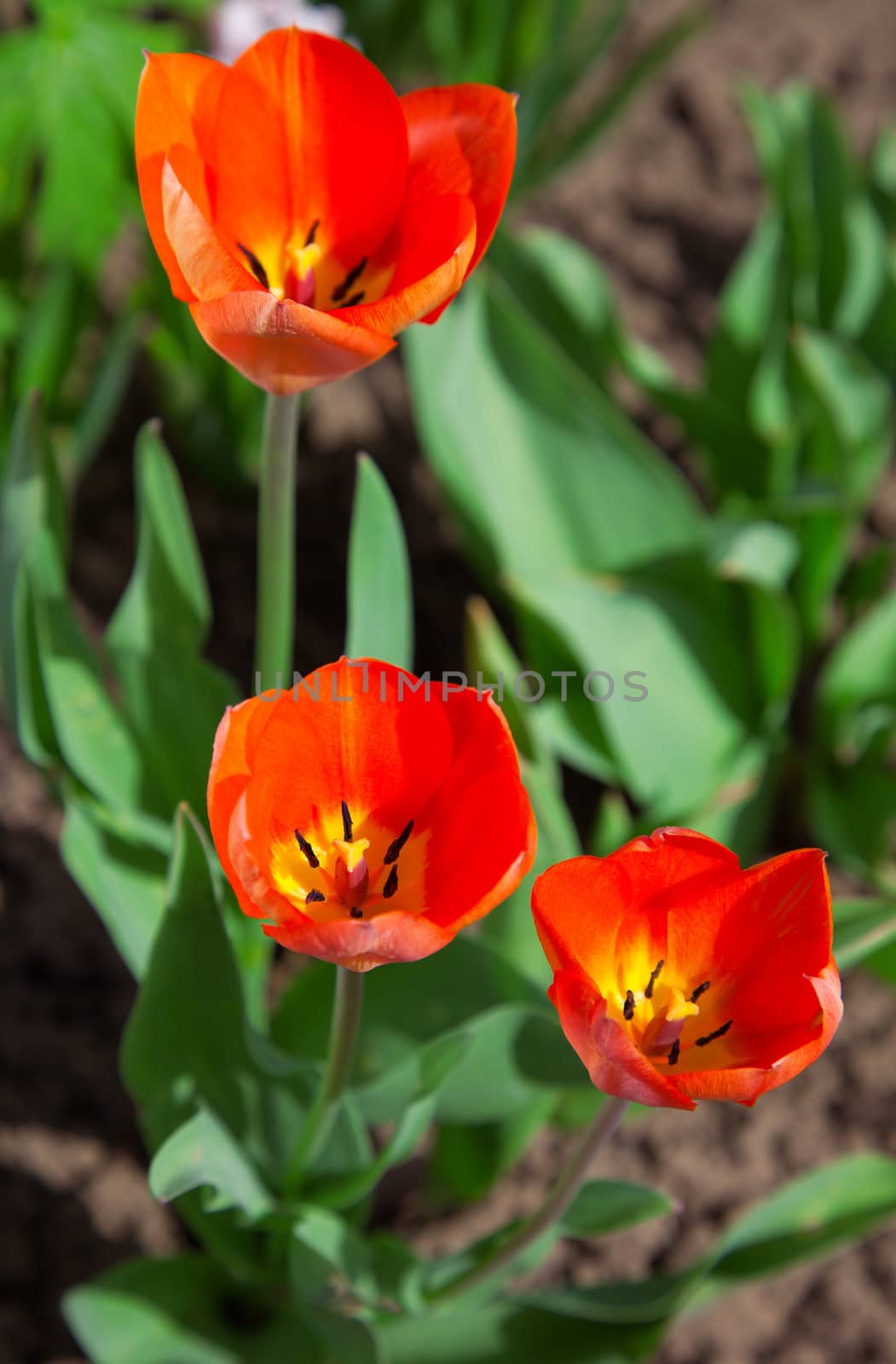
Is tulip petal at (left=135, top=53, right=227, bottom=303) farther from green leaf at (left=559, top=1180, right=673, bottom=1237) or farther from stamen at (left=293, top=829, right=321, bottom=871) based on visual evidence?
green leaf at (left=559, top=1180, right=673, bottom=1237)

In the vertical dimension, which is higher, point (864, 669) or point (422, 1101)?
point (422, 1101)

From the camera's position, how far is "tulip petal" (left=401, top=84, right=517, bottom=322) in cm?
91

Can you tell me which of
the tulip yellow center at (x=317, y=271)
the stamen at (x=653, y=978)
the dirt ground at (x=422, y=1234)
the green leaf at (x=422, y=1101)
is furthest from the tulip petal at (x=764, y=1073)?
the dirt ground at (x=422, y=1234)

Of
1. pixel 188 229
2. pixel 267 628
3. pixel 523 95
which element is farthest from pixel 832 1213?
pixel 523 95

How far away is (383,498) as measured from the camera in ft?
3.93

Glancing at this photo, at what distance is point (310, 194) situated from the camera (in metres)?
1.00

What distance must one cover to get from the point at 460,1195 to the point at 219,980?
1.96 feet

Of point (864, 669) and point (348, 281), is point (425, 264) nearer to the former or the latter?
point (348, 281)

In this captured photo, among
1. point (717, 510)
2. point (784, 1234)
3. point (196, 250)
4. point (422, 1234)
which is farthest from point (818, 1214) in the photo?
point (717, 510)

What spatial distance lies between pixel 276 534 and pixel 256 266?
21 centimetres

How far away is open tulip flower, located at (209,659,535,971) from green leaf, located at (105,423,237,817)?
434mm

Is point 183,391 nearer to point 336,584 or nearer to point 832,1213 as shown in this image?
point 336,584

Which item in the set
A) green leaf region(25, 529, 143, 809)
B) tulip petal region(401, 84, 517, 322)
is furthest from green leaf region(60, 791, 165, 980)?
tulip petal region(401, 84, 517, 322)

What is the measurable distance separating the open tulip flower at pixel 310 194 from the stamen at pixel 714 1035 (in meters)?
0.45
